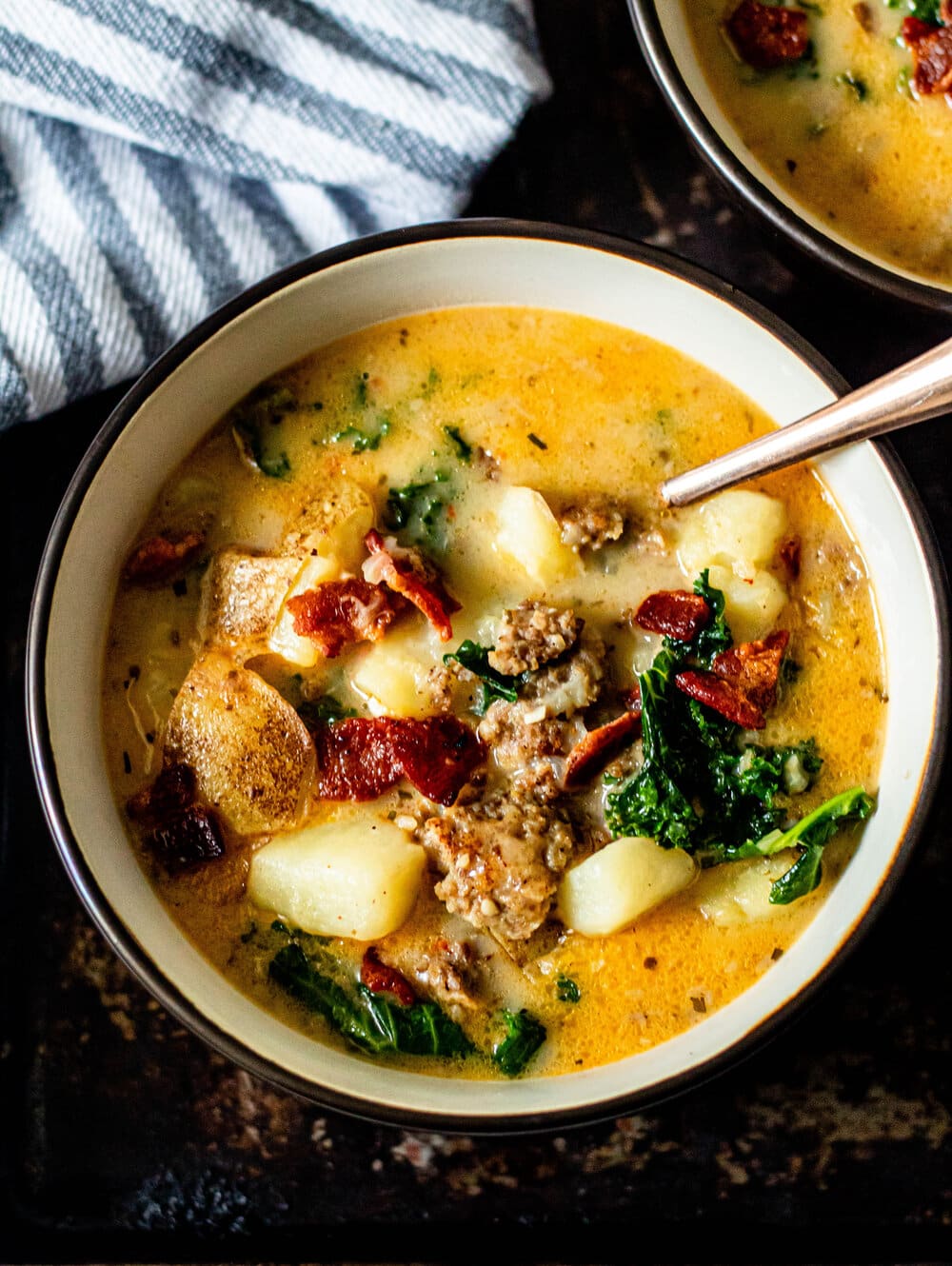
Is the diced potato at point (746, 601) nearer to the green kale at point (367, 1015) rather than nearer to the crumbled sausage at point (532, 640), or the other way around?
the crumbled sausage at point (532, 640)

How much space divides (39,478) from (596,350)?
1.52 metres

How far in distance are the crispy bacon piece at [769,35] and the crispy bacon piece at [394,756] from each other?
1.81 m

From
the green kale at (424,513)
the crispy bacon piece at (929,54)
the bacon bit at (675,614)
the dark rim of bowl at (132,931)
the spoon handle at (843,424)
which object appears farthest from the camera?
the crispy bacon piece at (929,54)

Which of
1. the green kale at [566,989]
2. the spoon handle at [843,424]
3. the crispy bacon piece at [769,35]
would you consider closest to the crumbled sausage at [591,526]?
the spoon handle at [843,424]

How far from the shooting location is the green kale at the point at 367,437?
9.42 ft

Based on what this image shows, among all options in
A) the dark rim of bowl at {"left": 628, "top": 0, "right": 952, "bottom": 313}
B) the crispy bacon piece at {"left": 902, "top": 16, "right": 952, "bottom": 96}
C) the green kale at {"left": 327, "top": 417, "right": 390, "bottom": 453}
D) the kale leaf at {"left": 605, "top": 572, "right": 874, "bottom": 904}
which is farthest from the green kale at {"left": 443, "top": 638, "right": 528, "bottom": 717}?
the crispy bacon piece at {"left": 902, "top": 16, "right": 952, "bottom": 96}

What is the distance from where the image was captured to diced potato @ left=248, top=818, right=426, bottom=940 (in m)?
2.65

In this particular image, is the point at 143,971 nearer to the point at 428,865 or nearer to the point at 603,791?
the point at 428,865

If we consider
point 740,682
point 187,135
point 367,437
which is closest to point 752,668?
point 740,682

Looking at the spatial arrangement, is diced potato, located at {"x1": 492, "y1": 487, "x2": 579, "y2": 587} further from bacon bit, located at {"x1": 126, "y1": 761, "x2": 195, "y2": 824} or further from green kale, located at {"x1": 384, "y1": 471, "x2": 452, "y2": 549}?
bacon bit, located at {"x1": 126, "y1": 761, "x2": 195, "y2": 824}

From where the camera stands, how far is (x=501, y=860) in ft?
8.43

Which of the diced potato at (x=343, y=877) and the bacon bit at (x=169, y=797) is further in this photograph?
the bacon bit at (x=169, y=797)

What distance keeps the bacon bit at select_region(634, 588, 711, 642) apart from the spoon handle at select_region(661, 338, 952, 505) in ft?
0.74

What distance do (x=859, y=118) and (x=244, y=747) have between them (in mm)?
2142
